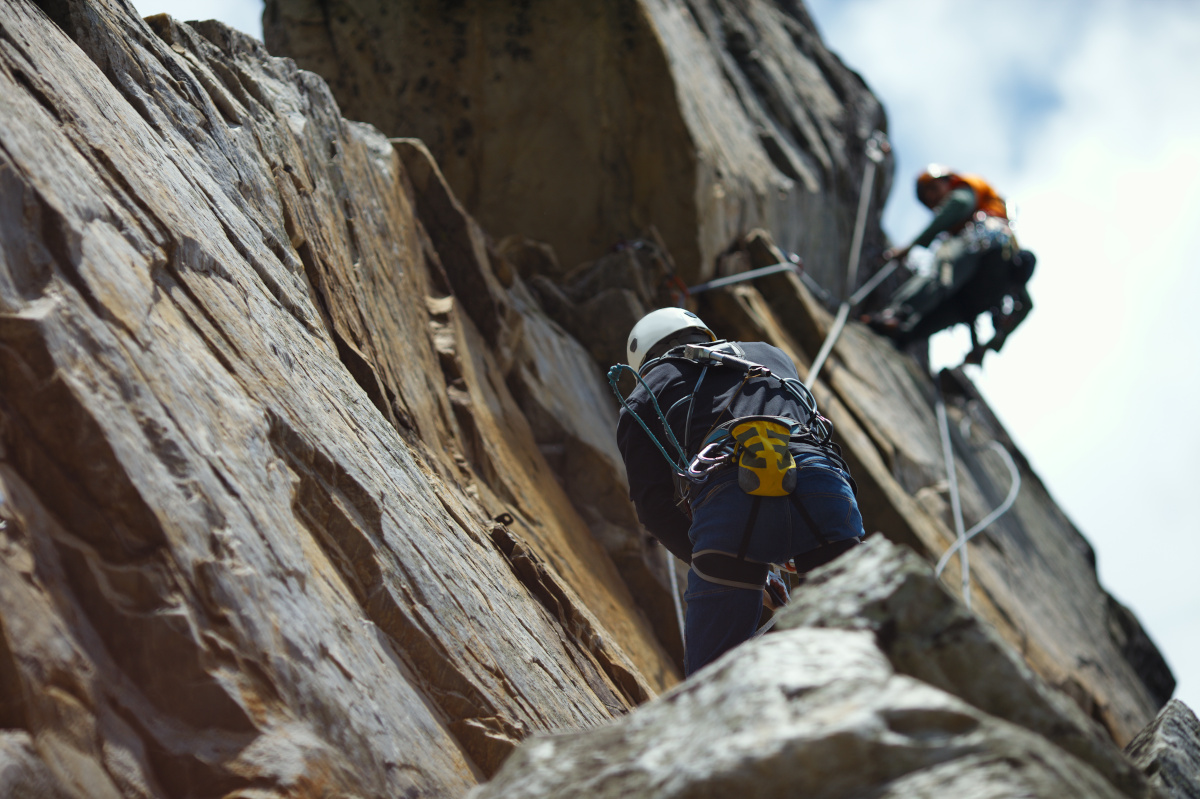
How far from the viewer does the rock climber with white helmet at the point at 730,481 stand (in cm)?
427

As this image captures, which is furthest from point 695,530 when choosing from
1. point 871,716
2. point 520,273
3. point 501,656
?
point 520,273

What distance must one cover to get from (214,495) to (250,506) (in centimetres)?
16

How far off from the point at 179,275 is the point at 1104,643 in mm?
13246

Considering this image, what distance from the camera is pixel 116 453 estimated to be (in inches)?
116

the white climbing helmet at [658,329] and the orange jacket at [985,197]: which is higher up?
the orange jacket at [985,197]

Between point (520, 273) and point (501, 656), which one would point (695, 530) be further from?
point (520, 273)

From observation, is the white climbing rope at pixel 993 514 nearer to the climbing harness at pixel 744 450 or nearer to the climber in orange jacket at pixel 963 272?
the climber in orange jacket at pixel 963 272

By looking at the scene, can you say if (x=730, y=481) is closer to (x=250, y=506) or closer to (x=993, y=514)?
(x=250, y=506)

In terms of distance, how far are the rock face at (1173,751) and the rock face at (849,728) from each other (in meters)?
1.05

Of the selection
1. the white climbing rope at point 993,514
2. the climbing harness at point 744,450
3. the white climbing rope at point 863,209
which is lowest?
the white climbing rope at point 993,514

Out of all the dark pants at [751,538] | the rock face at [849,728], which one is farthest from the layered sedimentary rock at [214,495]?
the rock face at [849,728]

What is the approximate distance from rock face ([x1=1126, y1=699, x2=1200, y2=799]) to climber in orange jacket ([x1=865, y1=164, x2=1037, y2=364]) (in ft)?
32.6

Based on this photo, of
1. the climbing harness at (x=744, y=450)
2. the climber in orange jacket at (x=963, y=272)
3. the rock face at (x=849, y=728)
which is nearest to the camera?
the rock face at (x=849, y=728)

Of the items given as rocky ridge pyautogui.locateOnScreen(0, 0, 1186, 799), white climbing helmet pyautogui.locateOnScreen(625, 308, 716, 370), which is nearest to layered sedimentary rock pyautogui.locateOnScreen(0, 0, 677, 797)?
rocky ridge pyautogui.locateOnScreen(0, 0, 1186, 799)
